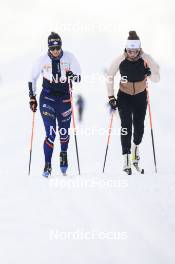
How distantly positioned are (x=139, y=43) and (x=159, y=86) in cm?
4617

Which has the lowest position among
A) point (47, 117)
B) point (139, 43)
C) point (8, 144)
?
point (8, 144)

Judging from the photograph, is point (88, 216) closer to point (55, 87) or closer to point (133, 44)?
point (55, 87)

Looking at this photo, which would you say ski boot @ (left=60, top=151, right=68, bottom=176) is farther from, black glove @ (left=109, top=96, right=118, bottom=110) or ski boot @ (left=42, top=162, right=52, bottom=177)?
black glove @ (left=109, top=96, right=118, bottom=110)

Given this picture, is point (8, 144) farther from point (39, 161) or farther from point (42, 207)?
point (42, 207)

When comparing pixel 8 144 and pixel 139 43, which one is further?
pixel 8 144

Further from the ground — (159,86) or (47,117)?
(47,117)

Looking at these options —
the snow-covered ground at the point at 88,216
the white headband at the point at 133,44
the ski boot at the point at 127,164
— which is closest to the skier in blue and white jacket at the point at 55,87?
the snow-covered ground at the point at 88,216

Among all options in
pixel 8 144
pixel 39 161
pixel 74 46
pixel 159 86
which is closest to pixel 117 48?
pixel 74 46

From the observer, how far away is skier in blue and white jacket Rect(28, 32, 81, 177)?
991 centimetres

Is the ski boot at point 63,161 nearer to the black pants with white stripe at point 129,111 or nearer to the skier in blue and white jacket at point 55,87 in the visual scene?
the skier in blue and white jacket at point 55,87

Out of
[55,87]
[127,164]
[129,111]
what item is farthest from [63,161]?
[129,111]

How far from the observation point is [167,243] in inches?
306

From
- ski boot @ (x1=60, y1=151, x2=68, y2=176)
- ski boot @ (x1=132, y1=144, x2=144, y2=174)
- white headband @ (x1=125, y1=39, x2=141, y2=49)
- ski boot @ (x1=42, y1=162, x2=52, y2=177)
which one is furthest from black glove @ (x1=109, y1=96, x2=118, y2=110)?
ski boot @ (x1=42, y1=162, x2=52, y2=177)

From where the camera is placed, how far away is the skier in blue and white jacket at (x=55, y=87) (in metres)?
9.91
